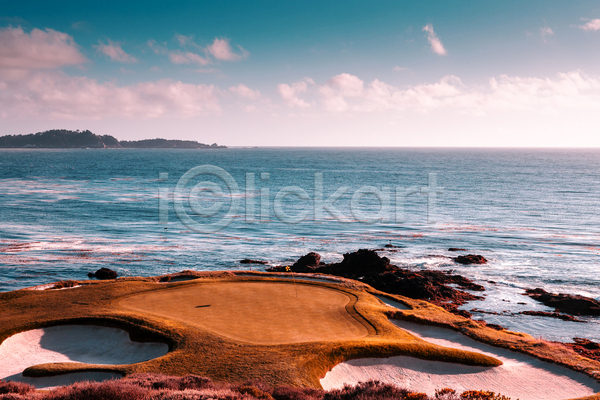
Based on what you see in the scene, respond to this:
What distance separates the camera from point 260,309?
18266mm

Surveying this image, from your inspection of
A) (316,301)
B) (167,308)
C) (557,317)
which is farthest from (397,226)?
(167,308)

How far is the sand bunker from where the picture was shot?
16000mm

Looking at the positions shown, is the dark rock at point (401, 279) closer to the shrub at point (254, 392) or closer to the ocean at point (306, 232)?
the ocean at point (306, 232)

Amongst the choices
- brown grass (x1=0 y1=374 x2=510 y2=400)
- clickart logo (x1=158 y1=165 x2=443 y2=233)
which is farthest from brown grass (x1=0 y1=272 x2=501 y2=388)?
clickart logo (x1=158 y1=165 x2=443 y2=233)

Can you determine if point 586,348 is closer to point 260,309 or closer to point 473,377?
point 473,377

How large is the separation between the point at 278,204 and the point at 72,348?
5917cm

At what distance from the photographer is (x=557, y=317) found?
83.9 ft

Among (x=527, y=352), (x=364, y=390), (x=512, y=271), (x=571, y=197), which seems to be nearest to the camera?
(x=364, y=390)

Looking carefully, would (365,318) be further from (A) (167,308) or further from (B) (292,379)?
(A) (167,308)

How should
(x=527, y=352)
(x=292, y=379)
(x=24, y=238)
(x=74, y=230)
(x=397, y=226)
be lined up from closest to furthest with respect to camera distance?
(x=292, y=379) < (x=527, y=352) < (x=24, y=238) < (x=74, y=230) < (x=397, y=226)

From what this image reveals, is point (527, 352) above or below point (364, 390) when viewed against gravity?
below

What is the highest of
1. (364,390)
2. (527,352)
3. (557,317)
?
(364,390)

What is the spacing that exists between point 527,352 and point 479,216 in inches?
2022

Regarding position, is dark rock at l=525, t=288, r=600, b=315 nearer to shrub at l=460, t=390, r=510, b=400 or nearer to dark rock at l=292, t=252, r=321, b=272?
dark rock at l=292, t=252, r=321, b=272
